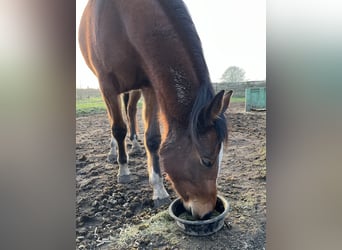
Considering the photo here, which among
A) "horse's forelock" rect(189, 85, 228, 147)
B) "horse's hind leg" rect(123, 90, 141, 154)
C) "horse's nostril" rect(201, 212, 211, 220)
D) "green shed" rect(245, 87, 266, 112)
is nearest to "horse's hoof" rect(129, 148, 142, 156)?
"horse's hind leg" rect(123, 90, 141, 154)

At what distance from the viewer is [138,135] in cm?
135

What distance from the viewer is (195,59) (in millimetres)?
1271

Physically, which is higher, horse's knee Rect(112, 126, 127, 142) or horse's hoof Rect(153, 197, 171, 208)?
horse's knee Rect(112, 126, 127, 142)

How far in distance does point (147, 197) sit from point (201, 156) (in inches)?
11.1

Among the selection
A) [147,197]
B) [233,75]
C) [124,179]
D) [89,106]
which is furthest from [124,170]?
[233,75]

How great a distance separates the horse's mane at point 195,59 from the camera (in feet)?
4.11

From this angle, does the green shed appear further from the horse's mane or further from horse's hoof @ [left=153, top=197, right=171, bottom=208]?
horse's hoof @ [left=153, top=197, right=171, bottom=208]

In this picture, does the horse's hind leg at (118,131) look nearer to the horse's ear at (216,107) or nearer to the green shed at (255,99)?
the horse's ear at (216,107)

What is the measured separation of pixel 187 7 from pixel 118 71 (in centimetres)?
39

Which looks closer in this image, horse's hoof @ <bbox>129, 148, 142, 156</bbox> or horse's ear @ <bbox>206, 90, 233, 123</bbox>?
horse's ear @ <bbox>206, 90, 233, 123</bbox>

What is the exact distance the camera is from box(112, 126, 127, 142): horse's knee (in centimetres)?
134
